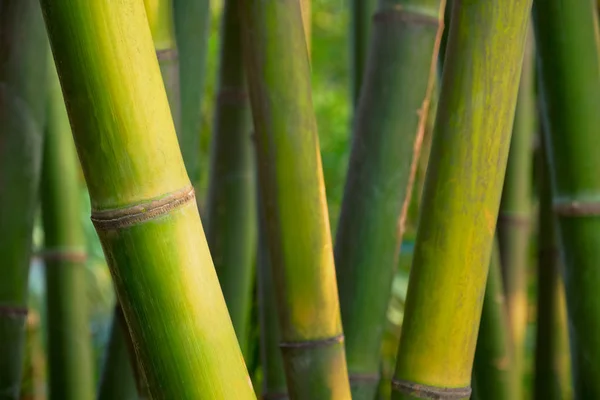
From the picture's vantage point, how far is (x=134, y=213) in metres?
0.36

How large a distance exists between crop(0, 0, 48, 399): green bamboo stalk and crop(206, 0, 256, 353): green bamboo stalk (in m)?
0.22

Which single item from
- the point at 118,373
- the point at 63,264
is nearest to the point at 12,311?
the point at 118,373

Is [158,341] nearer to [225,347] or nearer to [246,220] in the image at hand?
[225,347]

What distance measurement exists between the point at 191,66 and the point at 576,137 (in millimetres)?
302

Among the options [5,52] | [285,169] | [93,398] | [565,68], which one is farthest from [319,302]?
[93,398]

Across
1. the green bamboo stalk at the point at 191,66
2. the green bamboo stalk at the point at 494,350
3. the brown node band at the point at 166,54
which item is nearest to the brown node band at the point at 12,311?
the green bamboo stalk at the point at 191,66

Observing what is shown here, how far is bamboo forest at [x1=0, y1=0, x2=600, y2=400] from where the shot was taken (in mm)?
363

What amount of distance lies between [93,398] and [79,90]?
0.72 metres


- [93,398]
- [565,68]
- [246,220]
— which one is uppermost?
[565,68]

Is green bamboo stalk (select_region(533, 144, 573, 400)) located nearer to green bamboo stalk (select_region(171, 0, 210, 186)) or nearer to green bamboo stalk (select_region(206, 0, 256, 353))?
green bamboo stalk (select_region(206, 0, 256, 353))

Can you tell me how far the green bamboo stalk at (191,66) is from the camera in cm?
63

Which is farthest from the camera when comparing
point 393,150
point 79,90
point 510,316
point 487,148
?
point 510,316

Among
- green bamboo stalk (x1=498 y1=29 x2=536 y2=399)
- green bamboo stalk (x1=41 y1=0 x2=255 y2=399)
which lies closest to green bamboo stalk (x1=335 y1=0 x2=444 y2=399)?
green bamboo stalk (x1=41 y1=0 x2=255 y2=399)

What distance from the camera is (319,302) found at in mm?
523
